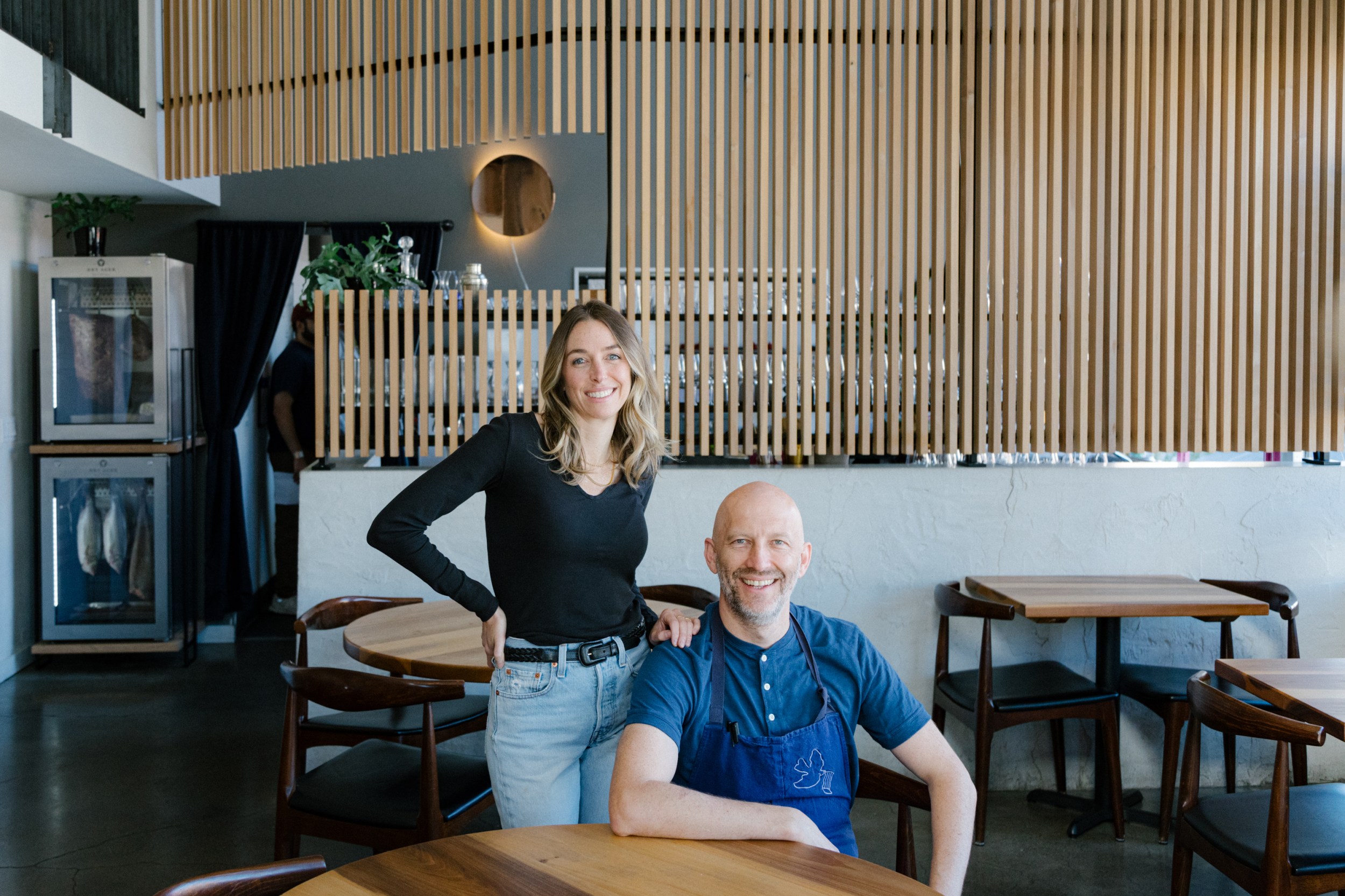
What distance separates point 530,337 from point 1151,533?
2.61 m

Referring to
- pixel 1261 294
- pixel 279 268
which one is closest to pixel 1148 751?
pixel 1261 294

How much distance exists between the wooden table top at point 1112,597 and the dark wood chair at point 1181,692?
0.09m

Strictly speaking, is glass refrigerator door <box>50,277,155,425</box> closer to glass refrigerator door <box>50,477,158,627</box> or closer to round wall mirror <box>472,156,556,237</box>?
glass refrigerator door <box>50,477,158,627</box>

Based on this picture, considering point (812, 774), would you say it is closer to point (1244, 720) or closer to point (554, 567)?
point (554, 567)

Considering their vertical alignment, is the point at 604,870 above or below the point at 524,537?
below

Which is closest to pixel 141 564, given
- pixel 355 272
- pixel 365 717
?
pixel 355 272

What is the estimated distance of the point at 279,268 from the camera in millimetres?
7145

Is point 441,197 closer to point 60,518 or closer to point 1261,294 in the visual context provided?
point 60,518

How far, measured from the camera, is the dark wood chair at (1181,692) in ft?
12.4

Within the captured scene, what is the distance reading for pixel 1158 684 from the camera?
12.9 feet

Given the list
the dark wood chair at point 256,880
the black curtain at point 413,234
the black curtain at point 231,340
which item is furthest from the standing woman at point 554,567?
the black curtain at point 413,234

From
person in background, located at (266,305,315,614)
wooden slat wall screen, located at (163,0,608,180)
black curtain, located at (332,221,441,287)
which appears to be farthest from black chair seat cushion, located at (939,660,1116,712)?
black curtain, located at (332,221,441,287)

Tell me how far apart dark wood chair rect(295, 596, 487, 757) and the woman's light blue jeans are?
1.00 meters

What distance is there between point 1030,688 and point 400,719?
87.3 inches
